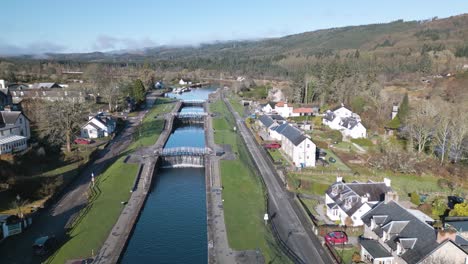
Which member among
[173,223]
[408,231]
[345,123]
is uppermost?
[345,123]

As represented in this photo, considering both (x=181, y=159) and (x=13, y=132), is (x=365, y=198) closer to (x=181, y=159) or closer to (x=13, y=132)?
(x=181, y=159)

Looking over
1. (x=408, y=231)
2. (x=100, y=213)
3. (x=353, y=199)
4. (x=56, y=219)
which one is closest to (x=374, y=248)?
(x=408, y=231)

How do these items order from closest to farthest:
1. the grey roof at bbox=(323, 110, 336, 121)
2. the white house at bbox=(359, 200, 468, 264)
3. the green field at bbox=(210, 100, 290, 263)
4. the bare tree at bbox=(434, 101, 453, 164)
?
the white house at bbox=(359, 200, 468, 264) → the green field at bbox=(210, 100, 290, 263) → the bare tree at bbox=(434, 101, 453, 164) → the grey roof at bbox=(323, 110, 336, 121)

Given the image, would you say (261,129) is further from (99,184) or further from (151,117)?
(99,184)

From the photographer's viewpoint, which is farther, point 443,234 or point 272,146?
point 272,146

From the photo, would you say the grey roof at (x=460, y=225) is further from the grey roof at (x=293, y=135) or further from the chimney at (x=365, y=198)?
the grey roof at (x=293, y=135)

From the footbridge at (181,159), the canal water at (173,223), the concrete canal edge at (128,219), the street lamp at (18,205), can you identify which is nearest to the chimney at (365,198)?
the canal water at (173,223)

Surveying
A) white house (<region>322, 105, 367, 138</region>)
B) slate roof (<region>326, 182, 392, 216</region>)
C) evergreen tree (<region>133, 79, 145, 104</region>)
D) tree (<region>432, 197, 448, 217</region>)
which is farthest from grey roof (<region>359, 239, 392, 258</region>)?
evergreen tree (<region>133, 79, 145, 104</region>)

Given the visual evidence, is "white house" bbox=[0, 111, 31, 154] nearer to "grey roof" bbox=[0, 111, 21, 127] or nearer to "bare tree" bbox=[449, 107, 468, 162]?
"grey roof" bbox=[0, 111, 21, 127]
